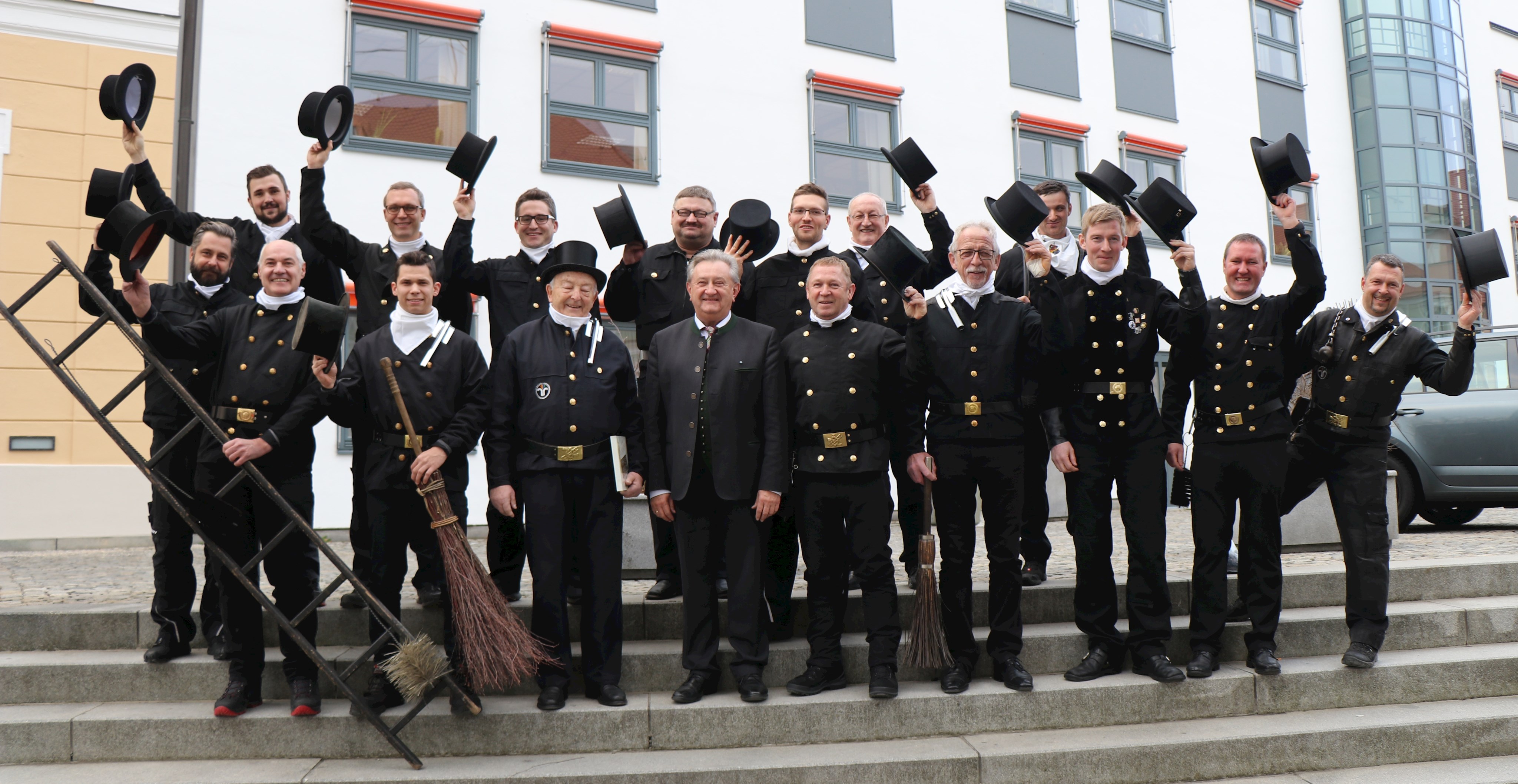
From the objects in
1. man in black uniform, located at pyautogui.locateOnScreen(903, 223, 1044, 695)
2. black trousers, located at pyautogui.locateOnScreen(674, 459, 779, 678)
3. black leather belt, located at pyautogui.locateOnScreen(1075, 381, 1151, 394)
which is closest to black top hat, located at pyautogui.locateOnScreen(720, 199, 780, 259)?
man in black uniform, located at pyautogui.locateOnScreen(903, 223, 1044, 695)

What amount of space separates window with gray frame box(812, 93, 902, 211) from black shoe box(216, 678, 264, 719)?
31.6 ft

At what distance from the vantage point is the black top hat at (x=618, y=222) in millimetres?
5016

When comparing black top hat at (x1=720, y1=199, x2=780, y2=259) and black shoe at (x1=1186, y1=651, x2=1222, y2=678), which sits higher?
black top hat at (x1=720, y1=199, x2=780, y2=259)

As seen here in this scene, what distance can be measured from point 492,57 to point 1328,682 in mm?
10012

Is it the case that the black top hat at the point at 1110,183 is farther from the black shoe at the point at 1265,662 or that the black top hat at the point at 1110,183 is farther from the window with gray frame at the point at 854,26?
the window with gray frame at the point at 854,26

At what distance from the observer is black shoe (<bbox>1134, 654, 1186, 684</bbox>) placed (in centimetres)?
458

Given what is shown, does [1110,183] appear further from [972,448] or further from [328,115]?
[328,115]

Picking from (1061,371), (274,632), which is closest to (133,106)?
(274,632)

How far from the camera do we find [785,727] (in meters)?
4.35

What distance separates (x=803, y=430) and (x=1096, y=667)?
1.83 meters

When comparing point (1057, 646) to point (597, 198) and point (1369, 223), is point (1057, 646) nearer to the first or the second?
point (597, 198)

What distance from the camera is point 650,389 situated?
4.72 m

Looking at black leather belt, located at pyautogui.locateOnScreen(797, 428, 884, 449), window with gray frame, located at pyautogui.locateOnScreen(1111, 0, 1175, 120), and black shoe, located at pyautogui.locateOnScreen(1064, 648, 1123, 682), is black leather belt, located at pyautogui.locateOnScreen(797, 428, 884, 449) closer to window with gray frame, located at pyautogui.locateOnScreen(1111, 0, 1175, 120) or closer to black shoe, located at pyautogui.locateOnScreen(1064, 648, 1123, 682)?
black shoe, located at pyautogui.locateOnScreen(1064, 648, 1123, 682)

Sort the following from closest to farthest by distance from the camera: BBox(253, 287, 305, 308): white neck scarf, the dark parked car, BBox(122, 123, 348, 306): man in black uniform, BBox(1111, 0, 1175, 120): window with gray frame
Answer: BBox(253, 287, 305, 308): white neck scarf, BBox(122, 123, 348, 306): man in black uniform, the dark parked car, BBox(1111, 0, 1175, 120): window with gray frame
